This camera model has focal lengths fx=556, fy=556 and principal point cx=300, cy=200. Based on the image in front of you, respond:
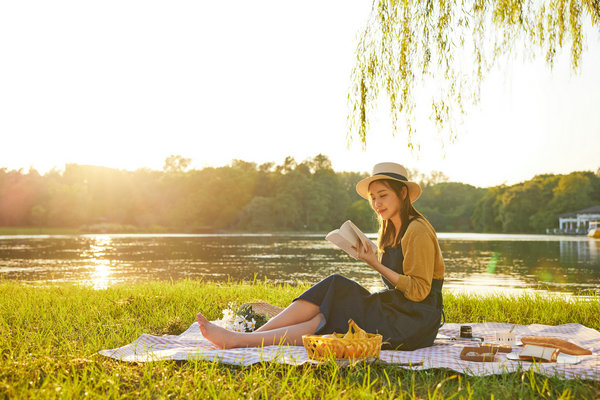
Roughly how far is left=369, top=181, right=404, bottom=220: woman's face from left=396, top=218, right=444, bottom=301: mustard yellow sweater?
0.22 meters

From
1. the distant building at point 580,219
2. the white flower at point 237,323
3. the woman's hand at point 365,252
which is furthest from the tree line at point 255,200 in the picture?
the woman's hand at point 365,252

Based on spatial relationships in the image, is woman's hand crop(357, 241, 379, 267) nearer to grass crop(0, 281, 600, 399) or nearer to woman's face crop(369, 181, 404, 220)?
woman's face crop(369, 181, 404, 220)

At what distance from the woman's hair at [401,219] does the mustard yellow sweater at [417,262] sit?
0.46 feet

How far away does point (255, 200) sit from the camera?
226 ft

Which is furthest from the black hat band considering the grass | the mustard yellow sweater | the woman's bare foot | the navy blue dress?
the woman's bare foot

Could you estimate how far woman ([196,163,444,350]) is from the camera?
3.68 m

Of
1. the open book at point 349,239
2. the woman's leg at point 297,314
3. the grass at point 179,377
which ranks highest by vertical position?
the open book at point 349,239

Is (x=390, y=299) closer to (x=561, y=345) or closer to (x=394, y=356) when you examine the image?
(x=394, y=356)

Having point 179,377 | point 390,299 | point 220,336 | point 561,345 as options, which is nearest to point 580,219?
point 561,345

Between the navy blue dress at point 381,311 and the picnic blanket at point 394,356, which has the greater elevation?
the navy blue dress at point 381,311

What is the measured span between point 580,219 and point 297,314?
68825 mm

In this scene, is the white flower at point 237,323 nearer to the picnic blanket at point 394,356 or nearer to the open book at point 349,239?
the picnic blanket at point 394,356

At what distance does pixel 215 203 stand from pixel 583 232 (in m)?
44.5

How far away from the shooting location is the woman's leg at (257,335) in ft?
12.1
